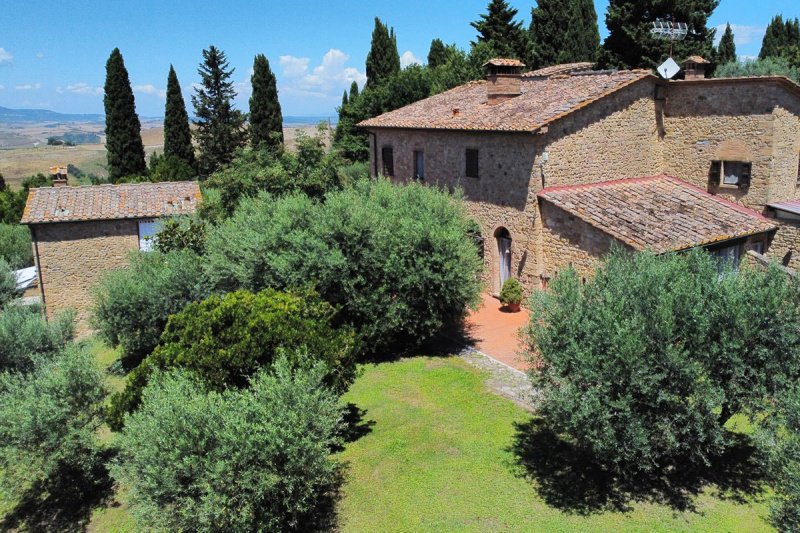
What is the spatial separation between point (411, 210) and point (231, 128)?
3107 cm

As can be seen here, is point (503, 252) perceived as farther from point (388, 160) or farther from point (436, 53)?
point (436, 53)

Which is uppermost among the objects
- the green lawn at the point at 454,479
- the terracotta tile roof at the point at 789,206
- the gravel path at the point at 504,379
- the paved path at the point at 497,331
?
the terracotta tile roof at the point at 789,206

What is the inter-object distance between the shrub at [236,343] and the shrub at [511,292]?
8.91m

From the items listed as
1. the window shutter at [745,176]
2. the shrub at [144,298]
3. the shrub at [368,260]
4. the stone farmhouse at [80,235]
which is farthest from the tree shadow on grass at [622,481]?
the stone farmhouse at [80,235]

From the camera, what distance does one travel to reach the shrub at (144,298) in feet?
58.7

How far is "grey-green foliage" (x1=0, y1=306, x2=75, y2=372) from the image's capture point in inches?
597

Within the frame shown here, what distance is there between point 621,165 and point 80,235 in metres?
20.5

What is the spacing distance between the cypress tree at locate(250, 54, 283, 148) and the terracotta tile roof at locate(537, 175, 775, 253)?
98.8 feet

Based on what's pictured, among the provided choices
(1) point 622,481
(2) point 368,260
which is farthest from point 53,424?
(1) point 622,481

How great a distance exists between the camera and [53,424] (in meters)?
10.9

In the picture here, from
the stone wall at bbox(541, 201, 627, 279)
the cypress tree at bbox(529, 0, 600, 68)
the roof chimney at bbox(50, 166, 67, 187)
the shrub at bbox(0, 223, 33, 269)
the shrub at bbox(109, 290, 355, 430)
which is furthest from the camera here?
the cypress tree at bbox(529, 0, 600, 68)

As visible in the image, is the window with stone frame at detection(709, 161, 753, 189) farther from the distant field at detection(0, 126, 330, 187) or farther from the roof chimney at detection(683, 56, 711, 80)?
the distant field at detection(0, 126, 330, 187)

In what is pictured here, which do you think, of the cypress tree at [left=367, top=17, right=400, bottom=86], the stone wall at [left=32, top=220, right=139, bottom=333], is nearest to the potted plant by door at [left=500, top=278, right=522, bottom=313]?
the stone wall at [left=32, top=220, right=139, bottom=333]

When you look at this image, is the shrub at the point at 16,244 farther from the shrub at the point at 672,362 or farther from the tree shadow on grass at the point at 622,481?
the shrub at the point at 672,362
